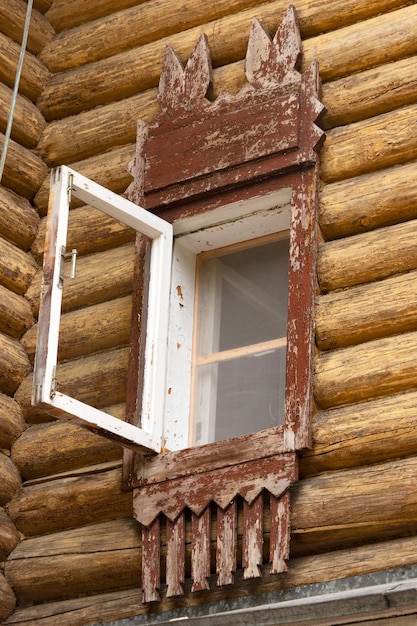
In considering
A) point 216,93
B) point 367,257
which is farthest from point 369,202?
point 216,93

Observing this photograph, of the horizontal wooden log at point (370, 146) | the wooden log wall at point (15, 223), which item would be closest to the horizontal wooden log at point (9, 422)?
the wooden log wall at point (15, 223)

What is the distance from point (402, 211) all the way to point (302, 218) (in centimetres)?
43

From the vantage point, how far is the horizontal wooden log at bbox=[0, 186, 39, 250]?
24.9 ft

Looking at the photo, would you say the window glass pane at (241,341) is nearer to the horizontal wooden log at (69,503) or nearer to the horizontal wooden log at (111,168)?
the horizontal wooden log at (69,503)

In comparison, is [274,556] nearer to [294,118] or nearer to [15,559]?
[15,559]

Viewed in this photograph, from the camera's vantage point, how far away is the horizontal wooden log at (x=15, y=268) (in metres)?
7.48

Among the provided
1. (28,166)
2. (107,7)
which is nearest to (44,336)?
(28,166)

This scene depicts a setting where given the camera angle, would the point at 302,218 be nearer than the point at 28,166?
Yes

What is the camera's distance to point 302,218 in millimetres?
6633

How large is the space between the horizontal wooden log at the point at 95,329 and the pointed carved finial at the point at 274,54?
3.86 feet

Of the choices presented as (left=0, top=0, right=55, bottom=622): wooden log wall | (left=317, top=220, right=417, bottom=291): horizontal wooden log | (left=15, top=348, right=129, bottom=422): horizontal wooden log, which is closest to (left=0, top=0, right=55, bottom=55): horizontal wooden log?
(left=0, top=0, right=55, bottom=622): wooden log wall

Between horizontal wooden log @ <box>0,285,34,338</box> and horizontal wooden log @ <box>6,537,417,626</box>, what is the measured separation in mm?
1353

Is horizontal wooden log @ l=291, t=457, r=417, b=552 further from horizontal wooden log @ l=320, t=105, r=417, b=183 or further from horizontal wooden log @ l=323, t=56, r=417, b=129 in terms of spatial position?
horizontal wooden log @ l=323, t=56, r=417, b=129

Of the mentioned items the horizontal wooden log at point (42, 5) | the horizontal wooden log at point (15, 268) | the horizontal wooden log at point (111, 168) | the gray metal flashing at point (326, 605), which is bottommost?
the gray metal flashing at point (326, 605)
